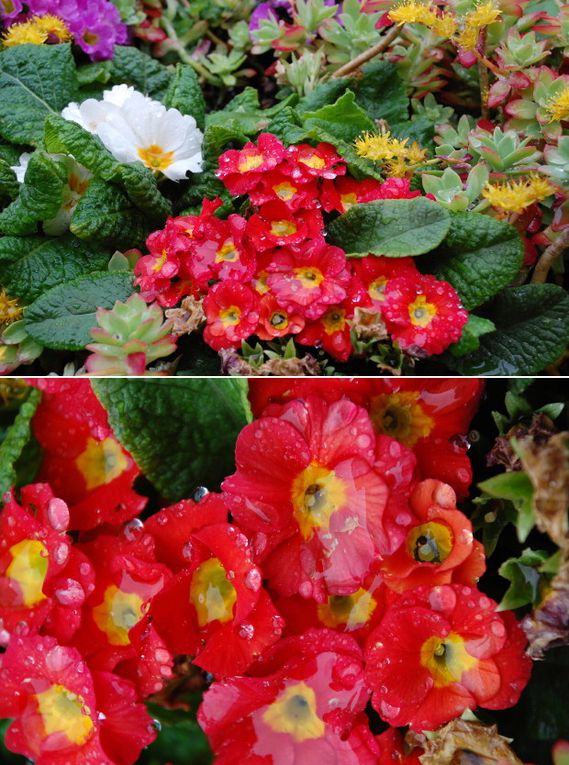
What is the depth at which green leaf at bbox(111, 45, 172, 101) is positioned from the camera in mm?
1325

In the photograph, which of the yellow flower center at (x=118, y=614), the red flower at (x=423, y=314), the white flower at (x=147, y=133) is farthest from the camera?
the white flower at (x=147, y=133)

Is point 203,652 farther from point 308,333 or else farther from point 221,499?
point 308,333

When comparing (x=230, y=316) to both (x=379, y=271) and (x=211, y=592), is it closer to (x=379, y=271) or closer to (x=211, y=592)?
(x=379, y=271)

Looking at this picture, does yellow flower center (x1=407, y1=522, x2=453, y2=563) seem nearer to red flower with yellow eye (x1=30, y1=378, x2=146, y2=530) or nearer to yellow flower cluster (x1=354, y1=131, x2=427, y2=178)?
red flower with yellow eye (x1=30, y1=378, x2=146, y2=530)

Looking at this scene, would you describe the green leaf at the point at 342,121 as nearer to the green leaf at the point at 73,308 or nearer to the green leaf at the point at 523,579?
the green leaf at the point at 73,308

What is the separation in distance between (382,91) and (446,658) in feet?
3.05

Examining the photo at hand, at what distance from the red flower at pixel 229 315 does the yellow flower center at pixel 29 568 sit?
32 centimetres

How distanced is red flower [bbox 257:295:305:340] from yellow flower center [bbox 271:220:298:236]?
87 mm

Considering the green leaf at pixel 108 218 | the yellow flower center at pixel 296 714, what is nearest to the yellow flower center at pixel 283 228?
the green leaf at pixel 108 218

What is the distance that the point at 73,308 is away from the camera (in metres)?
0.97

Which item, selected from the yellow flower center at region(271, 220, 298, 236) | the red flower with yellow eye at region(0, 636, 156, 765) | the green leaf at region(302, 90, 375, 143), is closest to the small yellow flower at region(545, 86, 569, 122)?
the green leaf at region(302, 90, 375, 143)

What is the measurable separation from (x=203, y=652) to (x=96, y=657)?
82mm

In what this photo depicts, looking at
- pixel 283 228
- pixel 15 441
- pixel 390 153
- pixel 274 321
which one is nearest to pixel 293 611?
pixel 15 441

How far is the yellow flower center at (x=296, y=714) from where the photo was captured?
554 millimetres
